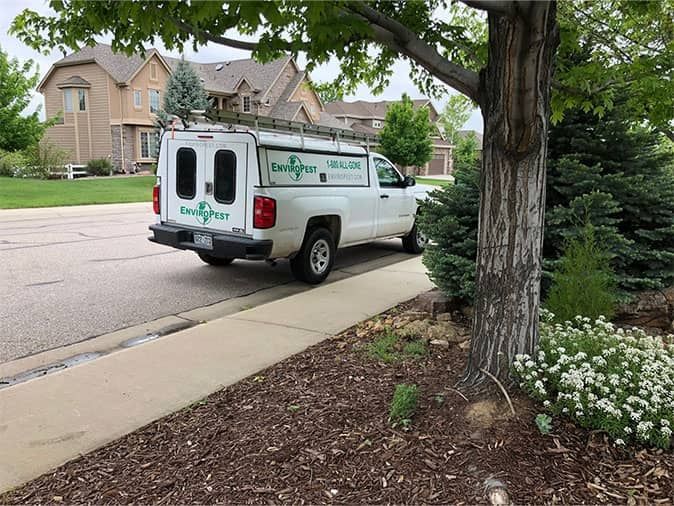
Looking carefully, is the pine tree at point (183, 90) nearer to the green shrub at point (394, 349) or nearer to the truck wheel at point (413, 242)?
the truck wheel at point (413, 242)

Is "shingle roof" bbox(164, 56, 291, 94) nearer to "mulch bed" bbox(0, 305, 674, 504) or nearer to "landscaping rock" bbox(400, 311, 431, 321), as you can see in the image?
"landscaping rock" bbox(400, 311, 431, 321)

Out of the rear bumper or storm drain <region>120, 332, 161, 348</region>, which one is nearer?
Answer: storm drain <region>120, 332, 161, 348</region>

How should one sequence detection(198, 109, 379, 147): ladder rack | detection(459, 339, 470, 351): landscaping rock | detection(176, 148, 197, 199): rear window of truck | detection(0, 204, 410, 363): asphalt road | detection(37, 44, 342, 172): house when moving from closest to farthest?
1. detection(459, 339, 470, 351): landscaping rock
2. detection(0, 204, 410, 363): asphalt road
3. detection(198, 109, 379, 147): ladder rack
4. detection(176, 148, 197, 199): rear window of truck
5. detection(37, 44, 342, 172): house

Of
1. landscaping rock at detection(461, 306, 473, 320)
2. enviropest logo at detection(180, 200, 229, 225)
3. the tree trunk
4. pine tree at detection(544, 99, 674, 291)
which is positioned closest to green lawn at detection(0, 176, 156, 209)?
enviropest logo at detection(180, 200, 229, 225)

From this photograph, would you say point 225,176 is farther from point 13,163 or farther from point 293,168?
point 13,163

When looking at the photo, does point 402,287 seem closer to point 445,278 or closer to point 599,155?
point 445,278

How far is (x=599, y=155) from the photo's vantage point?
5668 millimetres

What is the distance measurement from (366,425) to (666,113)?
296cm

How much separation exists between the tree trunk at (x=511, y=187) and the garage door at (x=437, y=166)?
197 ft

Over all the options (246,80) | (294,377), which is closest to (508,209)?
(294,377)

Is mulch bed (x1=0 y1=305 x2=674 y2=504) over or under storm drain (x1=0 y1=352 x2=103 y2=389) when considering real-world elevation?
over

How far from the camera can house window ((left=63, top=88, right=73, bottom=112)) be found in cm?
3722

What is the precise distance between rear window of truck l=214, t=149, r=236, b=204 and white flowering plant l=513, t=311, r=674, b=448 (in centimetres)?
484

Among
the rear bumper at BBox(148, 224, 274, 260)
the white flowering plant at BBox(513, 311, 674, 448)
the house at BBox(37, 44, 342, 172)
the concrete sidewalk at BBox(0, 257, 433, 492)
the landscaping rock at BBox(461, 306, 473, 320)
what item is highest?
the house at BBox(37, 44, 342, 172)
